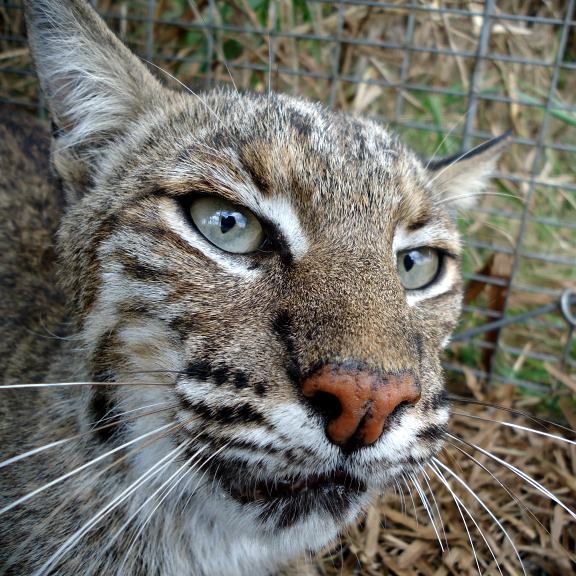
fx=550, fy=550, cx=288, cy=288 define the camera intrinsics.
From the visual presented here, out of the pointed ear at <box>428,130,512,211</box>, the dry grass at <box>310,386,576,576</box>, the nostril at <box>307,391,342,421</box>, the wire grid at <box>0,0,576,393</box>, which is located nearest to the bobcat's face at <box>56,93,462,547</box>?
the nostril at <box>307,391,342,421</box>

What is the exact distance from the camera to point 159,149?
1842mm

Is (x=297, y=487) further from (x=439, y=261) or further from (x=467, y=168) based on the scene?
(x=467, y=168)

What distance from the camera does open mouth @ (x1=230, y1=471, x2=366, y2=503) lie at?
1.41 meters

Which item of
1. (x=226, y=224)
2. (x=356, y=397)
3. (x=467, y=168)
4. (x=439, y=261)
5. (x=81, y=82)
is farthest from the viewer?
(x=467, y=168)

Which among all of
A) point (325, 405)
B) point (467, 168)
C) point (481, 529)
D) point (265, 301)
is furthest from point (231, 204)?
point (481, 529)

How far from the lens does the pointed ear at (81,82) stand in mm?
1867

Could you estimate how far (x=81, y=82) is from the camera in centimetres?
193

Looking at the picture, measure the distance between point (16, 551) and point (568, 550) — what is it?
88.4 inches

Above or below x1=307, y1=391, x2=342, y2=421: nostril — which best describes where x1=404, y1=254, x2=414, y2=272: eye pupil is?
above

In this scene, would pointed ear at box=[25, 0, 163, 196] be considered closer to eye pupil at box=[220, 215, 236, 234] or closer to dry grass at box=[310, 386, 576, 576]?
eye pupil at box=[220, 215, 236, 234]

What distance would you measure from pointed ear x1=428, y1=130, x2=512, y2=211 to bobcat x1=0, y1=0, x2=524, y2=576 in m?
0.34

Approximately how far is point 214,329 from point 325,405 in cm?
37

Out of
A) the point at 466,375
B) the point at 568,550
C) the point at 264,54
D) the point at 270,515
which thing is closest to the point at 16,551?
the point at 270,515

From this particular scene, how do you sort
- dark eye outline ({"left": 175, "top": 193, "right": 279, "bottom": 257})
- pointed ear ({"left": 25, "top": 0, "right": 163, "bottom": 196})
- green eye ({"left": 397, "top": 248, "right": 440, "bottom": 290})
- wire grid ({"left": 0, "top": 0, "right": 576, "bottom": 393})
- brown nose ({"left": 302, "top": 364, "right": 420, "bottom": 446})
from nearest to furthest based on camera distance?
brown nose ({"left": 302, "top": 364, "right": 420, "bottom": 446}) → dark eye outline ({"left": 175, "top": 193, "right": 279, "bottom": 257}) → pointed ear ({"left": 25, "top": 0, "right": 163, "bottom": 196}) → green eye ({"left": 397, "top": 248, "right": 440, "bottom": 290}) → wire grid ({"left": 0, "top": 0, "right": 576, "bottom": 393})
